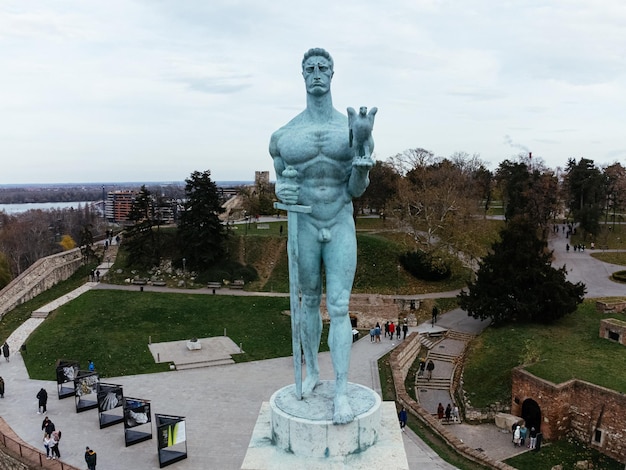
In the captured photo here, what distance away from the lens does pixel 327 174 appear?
6.35 meters

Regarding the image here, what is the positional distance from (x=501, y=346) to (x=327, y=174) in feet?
57.5

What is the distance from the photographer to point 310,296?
A: 6.78 meters

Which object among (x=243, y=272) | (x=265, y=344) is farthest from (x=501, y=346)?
(x=243, y=272)

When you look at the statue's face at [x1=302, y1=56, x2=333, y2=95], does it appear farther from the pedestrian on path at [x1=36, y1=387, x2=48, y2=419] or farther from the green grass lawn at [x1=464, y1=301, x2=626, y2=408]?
the green grass lawn at [x1=464, y1=301, x2=626, y2=408]

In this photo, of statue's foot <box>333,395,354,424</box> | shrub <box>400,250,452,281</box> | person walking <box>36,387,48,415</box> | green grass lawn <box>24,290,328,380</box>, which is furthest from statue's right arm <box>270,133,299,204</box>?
shrub <box>400,250,452,281</box>

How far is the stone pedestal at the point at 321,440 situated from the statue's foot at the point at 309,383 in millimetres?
338

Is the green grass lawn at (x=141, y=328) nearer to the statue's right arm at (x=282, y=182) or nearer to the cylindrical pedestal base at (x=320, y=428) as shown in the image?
the cylindrical pedestal base at (x=320, y=428)

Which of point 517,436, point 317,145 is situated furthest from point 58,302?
point 317,145

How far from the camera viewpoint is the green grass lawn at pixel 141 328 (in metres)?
20.2

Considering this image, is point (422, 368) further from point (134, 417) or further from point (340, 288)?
point (340, 288)

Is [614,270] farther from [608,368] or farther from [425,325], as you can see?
[608,368]

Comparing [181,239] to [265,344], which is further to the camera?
[181,239]

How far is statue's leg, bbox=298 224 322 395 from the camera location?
6.50 meters

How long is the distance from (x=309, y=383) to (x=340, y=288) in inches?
56.7
